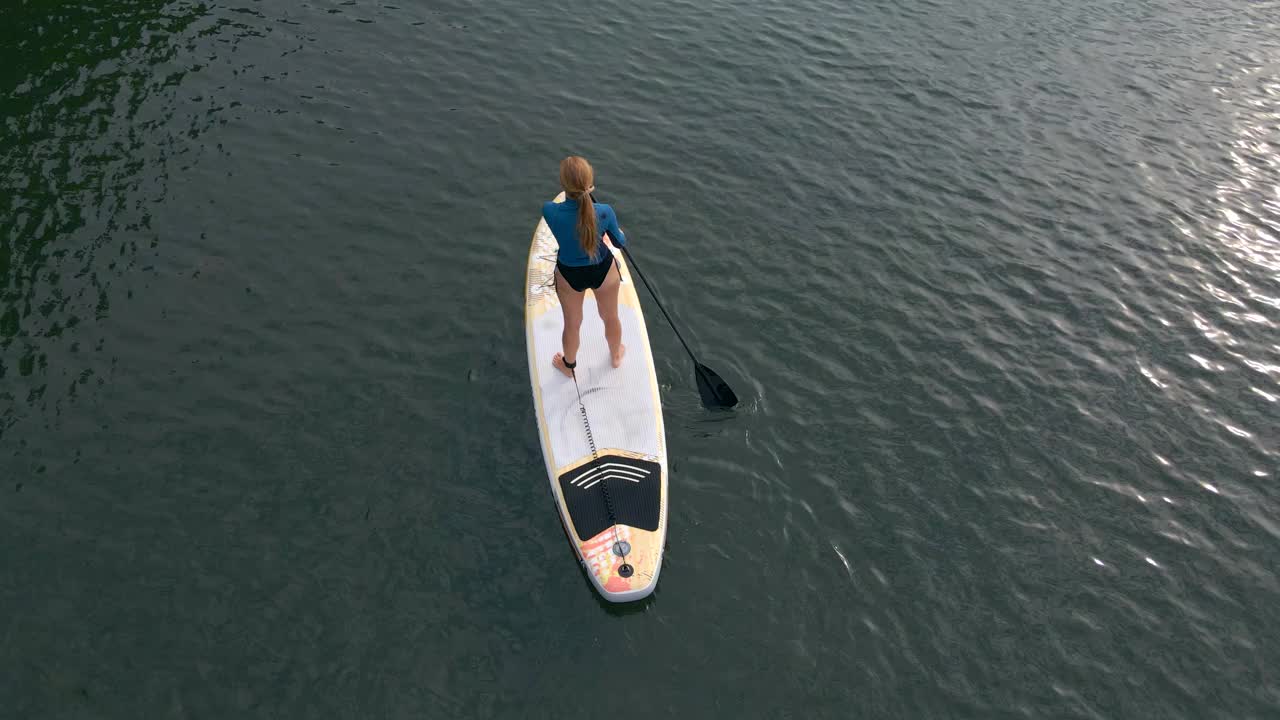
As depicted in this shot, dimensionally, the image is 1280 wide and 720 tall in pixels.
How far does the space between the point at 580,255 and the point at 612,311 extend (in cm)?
100

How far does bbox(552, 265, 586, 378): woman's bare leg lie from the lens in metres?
9.55

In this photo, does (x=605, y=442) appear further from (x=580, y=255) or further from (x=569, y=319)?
(x=580, y=255)

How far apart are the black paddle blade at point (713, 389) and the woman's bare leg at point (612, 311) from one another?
1007 mm

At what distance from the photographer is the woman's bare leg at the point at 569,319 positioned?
9.55 m

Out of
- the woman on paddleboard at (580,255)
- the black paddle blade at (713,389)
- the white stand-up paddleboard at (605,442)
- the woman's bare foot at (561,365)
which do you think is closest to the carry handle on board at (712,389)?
the black paddle blade at (713,389)

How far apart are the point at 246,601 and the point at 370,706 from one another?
170cm

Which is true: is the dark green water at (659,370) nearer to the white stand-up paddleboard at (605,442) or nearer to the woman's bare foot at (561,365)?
the white stand-up paddleboard at (605,442)

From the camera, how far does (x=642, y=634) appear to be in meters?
8.15

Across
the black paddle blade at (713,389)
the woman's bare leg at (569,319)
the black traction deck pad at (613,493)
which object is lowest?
the black traction deck pad at (613,493)

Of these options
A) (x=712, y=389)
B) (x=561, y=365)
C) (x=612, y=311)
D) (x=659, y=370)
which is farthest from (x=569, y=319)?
(x=712, y=389)

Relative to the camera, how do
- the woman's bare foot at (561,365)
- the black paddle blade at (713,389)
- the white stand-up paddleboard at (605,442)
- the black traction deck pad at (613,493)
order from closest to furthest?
the white stand-up paddleboard at (605,442)
the black traction deck pad at (613,493)
the woman's bare foot at (561,365)
the black paddle blade at (713,389)

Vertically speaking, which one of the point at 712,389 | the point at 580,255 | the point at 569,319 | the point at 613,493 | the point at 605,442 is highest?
the point at 580,255

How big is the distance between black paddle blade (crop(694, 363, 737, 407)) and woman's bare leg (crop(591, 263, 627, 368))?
101 centimetres

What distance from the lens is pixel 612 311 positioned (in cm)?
984
